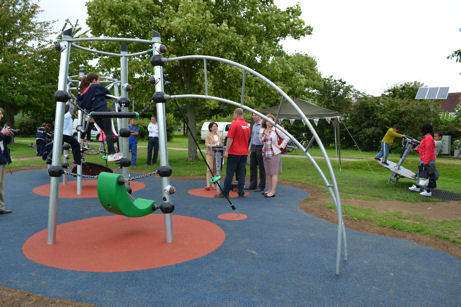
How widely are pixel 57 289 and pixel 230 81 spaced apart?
1090cm

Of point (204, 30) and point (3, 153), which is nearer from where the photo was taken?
point (3, 153)

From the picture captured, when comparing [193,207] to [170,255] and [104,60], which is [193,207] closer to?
[170,255]

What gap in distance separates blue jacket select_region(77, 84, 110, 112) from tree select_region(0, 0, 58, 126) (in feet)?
62.5

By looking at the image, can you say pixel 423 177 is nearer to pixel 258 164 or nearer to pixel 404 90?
pixel 258 164

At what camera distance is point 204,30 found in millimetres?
11898

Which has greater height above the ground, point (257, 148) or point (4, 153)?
point (257, 148)

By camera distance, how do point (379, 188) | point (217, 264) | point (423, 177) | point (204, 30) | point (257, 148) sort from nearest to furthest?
point (217, 264), point (257, 148), point (423, 177), point (379, 188), point (204, 30)

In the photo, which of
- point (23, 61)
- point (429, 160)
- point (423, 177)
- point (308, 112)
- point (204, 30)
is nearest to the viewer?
point (429, 160)

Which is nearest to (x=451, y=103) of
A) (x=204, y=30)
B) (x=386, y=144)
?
(x=386, y=144)

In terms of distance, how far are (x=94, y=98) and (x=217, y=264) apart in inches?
133

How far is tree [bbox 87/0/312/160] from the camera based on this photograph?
11.7 m

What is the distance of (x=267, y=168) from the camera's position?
7.95 m

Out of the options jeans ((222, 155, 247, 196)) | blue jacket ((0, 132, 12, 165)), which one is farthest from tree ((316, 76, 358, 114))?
blue jacket ((0, 132, 12, 165))

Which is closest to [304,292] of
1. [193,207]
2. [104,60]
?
[193,207]
